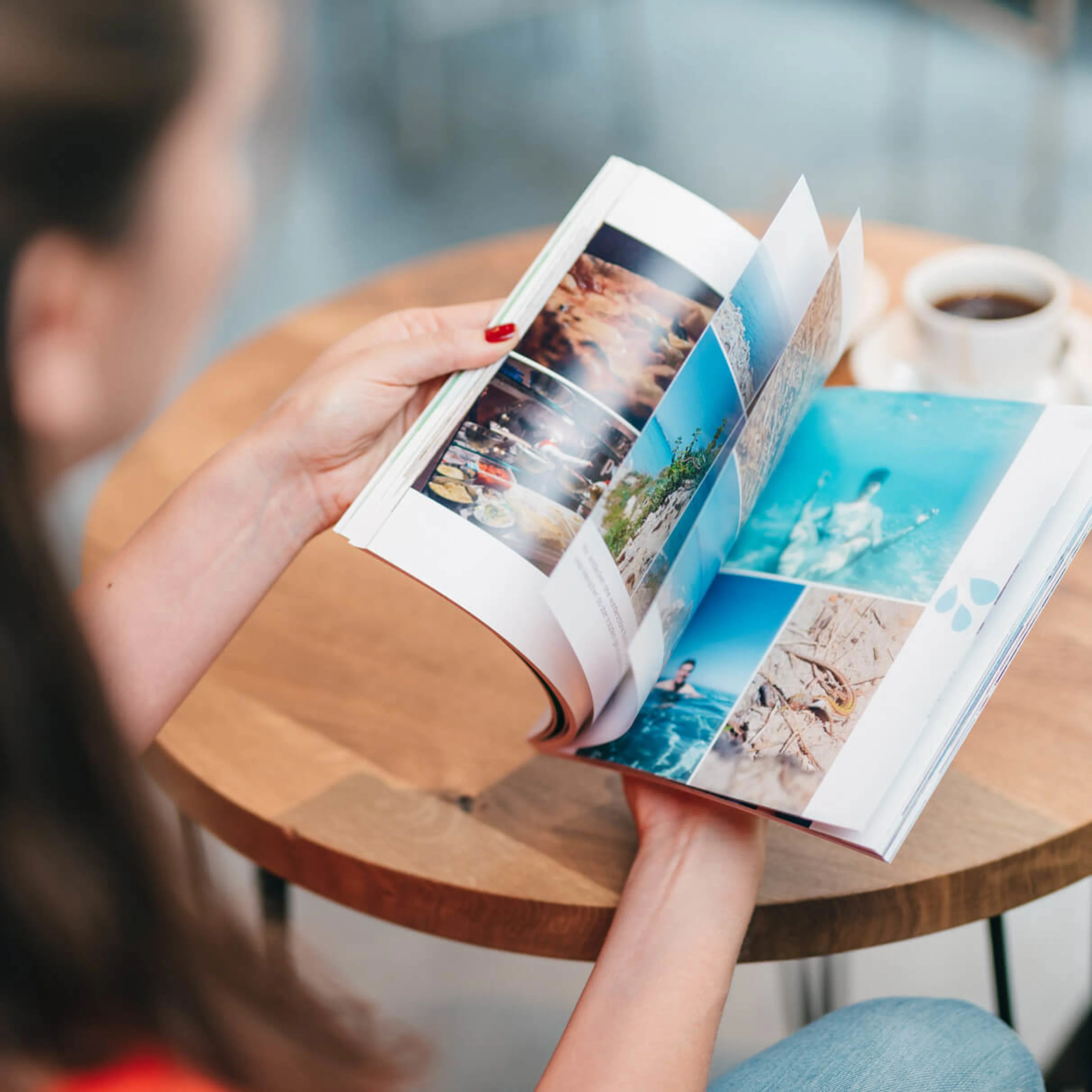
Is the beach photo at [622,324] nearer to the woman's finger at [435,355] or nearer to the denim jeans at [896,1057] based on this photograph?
the woman's finger at [435,355]

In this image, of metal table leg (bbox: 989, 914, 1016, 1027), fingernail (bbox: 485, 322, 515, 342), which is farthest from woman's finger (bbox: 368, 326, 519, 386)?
metal table leg (bbox: 989, 914, 1016, 1027)

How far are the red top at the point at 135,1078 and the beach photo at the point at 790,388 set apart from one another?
38cm

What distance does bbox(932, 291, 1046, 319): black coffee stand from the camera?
0.83 metres

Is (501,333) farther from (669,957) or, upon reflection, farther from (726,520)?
(669,957)

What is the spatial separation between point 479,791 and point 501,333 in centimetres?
26

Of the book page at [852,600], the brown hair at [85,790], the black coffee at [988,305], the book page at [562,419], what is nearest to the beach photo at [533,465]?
the book page at [562,419]

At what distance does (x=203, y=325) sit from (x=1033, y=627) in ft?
1.69

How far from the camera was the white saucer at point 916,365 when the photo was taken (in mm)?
807

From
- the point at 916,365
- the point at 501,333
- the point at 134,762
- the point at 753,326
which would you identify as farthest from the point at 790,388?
the point at 134,762

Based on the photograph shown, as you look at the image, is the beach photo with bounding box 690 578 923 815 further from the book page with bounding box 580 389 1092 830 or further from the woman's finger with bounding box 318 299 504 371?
the woman's finger with bounding box 318 299 504 371

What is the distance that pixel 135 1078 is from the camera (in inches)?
15.4

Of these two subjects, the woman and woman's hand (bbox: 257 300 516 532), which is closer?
the woman

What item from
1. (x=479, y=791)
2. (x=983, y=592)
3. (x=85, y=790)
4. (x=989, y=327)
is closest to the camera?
(x=85, y=790)

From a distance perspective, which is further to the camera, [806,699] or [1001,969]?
[1001,969]
